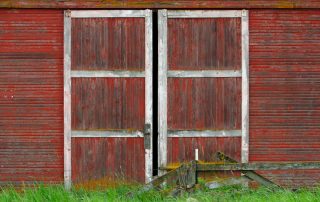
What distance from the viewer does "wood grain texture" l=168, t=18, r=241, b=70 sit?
38.7 ft

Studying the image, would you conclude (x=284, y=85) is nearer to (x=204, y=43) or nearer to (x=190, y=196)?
(x=204, y=43)

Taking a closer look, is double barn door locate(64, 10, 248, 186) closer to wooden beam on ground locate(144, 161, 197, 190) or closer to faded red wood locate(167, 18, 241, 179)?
faded red wood locate(167, 18, 241, 179)

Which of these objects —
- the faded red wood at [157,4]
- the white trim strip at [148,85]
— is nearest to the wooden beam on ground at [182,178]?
the white trim strip at [148,85]

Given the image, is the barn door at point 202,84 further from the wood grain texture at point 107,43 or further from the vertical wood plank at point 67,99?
the vertical wood plank at point 67,99

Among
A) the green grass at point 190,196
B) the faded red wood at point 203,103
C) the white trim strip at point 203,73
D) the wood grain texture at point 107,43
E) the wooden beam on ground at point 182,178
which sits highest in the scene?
the wood grain texture at point 107,43

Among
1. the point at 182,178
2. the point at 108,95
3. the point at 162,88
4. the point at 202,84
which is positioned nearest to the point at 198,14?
the point at 202,84

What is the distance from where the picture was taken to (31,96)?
11797 mm

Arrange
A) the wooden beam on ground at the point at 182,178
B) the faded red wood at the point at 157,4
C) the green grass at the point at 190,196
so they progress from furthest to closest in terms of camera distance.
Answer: the faded red wood at the point at 157,4, the wooden beam on ground at the point at 182,178, the green grass at the point at 190,196

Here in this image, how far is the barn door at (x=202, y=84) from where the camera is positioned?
11.8 metres

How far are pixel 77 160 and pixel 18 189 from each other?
1.00 m

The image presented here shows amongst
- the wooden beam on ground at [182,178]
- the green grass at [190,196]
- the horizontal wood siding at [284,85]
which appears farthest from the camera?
the horizontal wood siding at [284,85]

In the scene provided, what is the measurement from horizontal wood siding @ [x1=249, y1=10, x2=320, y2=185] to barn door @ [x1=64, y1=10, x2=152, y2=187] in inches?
64.8

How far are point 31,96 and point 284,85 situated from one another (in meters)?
3.86

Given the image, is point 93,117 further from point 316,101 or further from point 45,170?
point 316,101
